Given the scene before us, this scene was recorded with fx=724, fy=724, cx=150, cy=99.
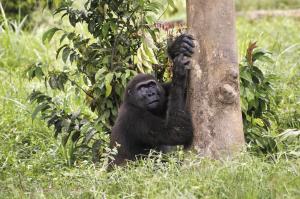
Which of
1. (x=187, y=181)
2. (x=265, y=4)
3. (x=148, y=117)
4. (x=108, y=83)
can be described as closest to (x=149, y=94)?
(x=148, y=117)

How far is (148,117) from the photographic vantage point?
5.83 metres

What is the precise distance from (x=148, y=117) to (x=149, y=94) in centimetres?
19

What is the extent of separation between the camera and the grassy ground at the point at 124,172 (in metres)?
4.41

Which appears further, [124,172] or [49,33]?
[49,33]

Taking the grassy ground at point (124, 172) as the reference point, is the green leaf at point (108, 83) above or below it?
above

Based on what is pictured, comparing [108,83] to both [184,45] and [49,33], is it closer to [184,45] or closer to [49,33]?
[49,33]

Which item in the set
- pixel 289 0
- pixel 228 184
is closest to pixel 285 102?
pixel 228 184

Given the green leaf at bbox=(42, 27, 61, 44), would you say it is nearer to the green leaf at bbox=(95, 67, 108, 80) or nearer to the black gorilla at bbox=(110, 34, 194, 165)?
the green leaf at bbox=(95, 67, 108, 80)

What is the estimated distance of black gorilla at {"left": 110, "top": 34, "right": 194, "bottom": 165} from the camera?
5.50 meters

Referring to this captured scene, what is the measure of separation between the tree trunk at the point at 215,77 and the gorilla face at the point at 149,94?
680 millimetres

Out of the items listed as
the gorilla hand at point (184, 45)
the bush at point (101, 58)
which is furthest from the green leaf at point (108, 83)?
the gorilla hand at point (184, 45)

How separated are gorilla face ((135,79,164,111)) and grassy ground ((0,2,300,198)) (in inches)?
28.0

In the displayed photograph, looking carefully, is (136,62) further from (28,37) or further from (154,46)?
(28,37)

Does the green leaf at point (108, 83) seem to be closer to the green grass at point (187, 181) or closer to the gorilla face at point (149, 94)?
the gorilla face at point (149, 94)
